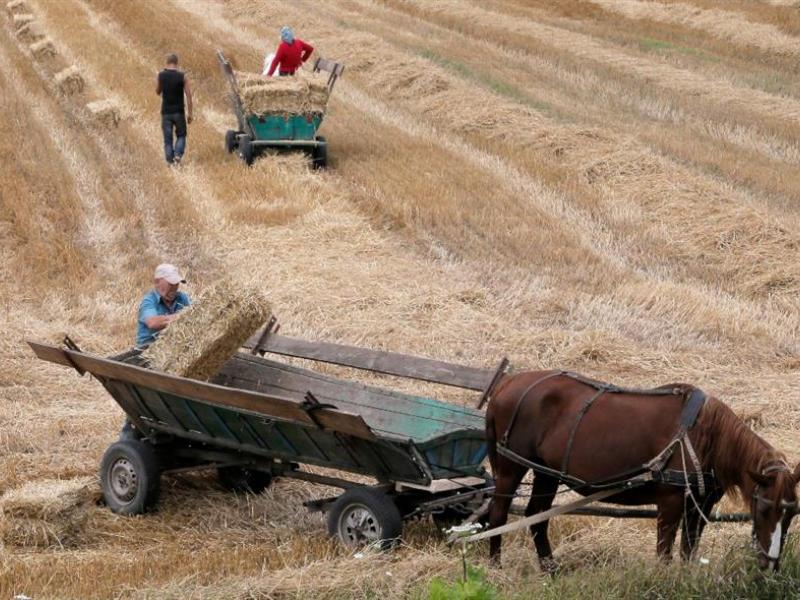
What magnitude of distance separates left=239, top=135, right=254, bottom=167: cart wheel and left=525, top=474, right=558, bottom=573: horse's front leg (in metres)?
12.0

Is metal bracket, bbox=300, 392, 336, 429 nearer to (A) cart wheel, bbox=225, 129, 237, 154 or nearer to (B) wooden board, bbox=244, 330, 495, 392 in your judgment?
(B) wooden board, bbox=244, 330, 495, 392

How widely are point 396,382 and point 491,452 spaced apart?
4123mm

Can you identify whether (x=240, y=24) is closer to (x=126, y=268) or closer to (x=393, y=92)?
(x=393, y=92)

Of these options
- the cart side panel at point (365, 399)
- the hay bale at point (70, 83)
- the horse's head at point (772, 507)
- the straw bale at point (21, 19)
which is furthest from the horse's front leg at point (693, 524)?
the straw bale at point (21, 19)

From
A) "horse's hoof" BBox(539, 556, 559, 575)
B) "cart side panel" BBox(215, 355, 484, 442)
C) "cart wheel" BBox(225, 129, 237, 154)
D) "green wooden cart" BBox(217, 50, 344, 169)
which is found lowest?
"cart wheel" BBox(225, 129, 237, 154)

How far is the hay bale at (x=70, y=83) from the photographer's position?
24.8m

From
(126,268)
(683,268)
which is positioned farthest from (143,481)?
(683,268)

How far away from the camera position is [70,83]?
2481cm

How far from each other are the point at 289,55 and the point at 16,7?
15801 millimetres

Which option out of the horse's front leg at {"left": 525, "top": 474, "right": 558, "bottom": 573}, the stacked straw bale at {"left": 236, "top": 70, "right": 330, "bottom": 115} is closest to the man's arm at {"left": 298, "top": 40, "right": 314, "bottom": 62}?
the stacked straw bale at {"left": 236, "top": 70, "right": 330, "bottom": 115}

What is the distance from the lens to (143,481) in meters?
8.53

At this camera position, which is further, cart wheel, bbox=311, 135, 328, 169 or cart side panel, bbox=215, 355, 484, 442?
cart wheel, bbox=311, 135, 328, 169

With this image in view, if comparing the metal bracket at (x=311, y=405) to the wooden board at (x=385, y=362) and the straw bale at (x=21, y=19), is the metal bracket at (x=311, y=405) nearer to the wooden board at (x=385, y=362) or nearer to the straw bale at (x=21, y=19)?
the wooden board at (x=385, y=362)

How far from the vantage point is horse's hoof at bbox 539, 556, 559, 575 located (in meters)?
7.20
